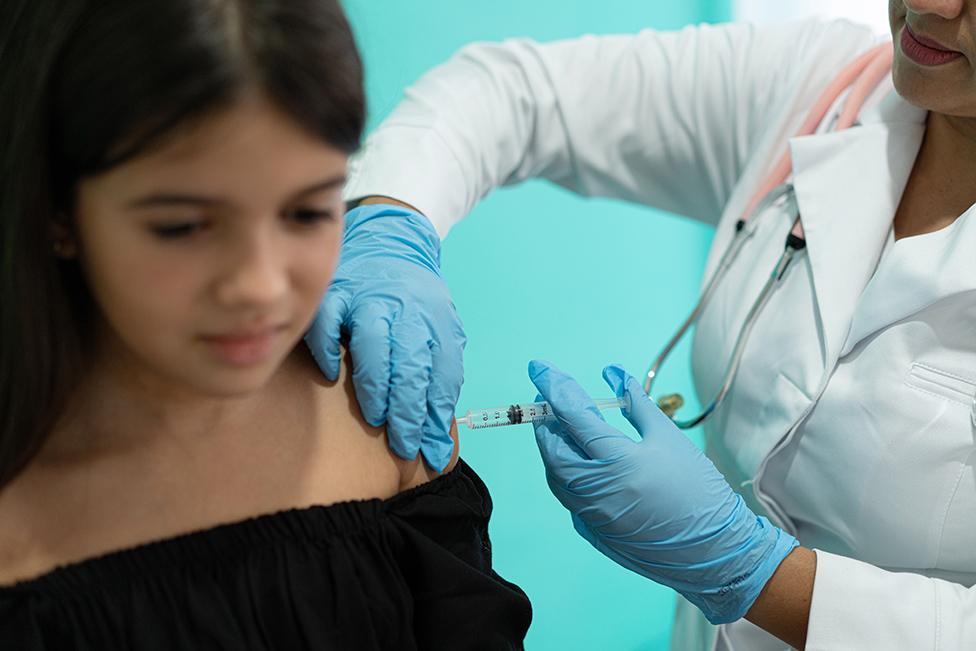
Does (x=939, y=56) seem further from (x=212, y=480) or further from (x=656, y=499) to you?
(x=212, y=480)

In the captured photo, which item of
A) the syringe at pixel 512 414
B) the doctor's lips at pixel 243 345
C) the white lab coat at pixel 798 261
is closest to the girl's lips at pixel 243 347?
the doctor's lips at pixel 243 345

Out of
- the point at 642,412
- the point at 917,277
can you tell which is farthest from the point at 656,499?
the point at 917,277

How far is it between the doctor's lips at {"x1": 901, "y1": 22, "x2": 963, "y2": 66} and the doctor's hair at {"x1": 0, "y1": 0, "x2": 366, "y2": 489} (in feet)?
2.17

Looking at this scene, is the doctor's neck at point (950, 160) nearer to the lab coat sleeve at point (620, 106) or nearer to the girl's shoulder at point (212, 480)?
the lab coat sleeve at point (620, 106)

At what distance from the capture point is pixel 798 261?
4.46 ft

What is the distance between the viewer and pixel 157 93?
718 mm

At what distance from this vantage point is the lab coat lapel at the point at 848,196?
128 centimetres

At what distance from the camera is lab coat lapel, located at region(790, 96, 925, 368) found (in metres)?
1.28

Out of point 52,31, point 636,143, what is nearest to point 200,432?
point 52,31

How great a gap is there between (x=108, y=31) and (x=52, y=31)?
45 mm

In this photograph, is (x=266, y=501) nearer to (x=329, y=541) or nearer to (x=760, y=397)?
(x=329, y=541)

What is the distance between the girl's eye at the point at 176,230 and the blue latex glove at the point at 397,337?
0.28m

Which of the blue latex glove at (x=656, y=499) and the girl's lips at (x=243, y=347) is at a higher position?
the girl's lips at (x=243, y=347)

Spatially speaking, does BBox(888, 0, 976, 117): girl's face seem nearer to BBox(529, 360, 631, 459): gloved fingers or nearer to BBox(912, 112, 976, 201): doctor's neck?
BBox(912, 112, 976, 201): doctor's neck
